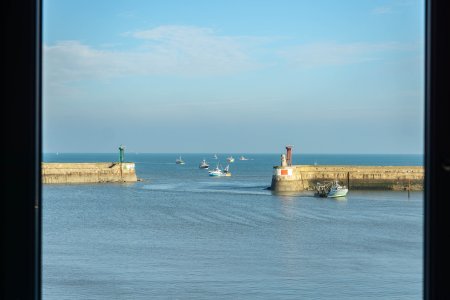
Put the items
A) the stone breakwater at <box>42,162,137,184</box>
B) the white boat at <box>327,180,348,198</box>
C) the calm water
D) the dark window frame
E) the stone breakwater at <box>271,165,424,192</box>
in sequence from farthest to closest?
the stone breakwater at <box>42,162,137,184</box> < the stone breakwater at <box>271,165,424,192</box> < the white boat at <box>327,180,348,198</box> < the calm water < the dark window frame

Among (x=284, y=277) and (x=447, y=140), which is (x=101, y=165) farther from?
(x=447, y=140)

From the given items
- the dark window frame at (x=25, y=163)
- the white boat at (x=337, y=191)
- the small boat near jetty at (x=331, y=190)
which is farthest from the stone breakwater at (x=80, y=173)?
the dark window frame at (x=25, y=163)

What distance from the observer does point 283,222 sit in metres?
15.6

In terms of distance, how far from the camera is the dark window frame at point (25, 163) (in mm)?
575

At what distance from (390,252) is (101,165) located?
14076 mm

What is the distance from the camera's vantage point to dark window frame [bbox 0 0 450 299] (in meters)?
0.58

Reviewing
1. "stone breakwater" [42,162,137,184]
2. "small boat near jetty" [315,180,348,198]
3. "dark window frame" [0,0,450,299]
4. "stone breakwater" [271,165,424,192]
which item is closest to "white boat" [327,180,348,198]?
"small boat near jetty" [315,180,348,198]

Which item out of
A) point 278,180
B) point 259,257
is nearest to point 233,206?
point 278,180

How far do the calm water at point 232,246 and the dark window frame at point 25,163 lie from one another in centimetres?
840

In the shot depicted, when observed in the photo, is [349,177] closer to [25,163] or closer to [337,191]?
[337,191]

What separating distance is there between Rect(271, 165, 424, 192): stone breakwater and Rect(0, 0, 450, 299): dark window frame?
19.2 meters

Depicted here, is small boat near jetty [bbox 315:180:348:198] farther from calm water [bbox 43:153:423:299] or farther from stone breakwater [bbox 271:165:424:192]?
stone breakwater [bbox 271:165:424:192]

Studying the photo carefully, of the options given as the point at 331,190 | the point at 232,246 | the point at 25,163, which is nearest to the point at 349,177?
the point at 331,190

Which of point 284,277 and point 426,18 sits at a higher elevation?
point 426,18
